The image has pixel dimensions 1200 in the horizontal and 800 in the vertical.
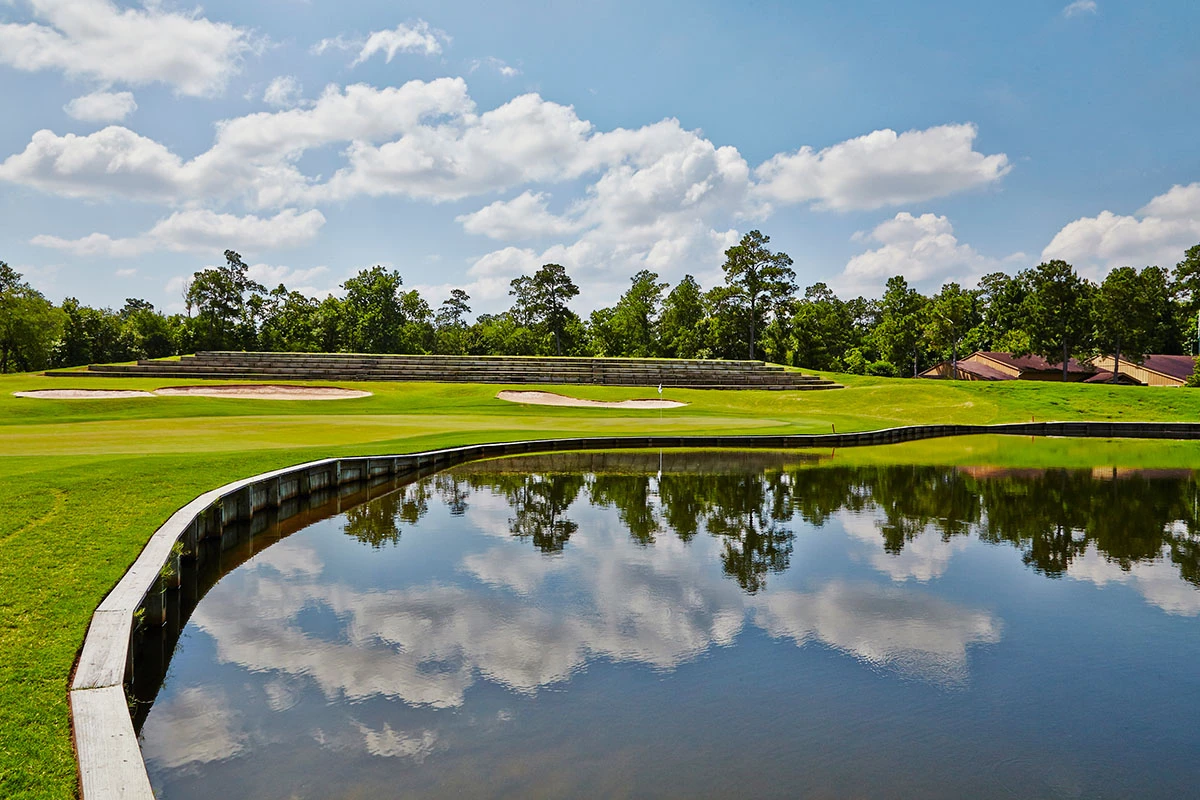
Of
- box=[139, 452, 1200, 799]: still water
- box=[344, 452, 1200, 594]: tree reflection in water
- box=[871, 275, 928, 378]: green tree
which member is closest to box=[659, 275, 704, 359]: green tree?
box=[871, 275, 928, 378]: green tree

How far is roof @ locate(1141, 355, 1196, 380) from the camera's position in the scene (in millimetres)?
78219

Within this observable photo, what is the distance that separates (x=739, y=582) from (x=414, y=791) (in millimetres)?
6645

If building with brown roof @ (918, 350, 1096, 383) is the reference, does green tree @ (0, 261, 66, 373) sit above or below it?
above

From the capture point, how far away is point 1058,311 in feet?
233

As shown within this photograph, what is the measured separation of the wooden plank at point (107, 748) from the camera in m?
4.87

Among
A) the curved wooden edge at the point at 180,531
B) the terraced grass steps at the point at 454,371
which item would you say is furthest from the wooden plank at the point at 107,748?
the terraced grass steps at the point at 454,371

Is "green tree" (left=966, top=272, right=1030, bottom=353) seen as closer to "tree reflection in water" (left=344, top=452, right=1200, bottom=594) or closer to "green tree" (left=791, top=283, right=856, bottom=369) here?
"green tree" (left=791, top=283, right=856, bottom=369)

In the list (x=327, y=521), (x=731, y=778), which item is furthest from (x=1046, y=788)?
(x=327, y=521)

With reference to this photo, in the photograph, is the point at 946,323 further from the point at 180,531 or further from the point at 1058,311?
the point at 180,531

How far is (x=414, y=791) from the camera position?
19.4 ft

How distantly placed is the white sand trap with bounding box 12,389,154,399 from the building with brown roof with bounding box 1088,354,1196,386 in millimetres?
87939

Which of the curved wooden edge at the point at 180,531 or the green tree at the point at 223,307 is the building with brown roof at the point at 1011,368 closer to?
the curved wooden edge at the point at 180,531

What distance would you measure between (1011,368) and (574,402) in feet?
196

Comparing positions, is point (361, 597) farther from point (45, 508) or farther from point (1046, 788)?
point (1046, 788)
